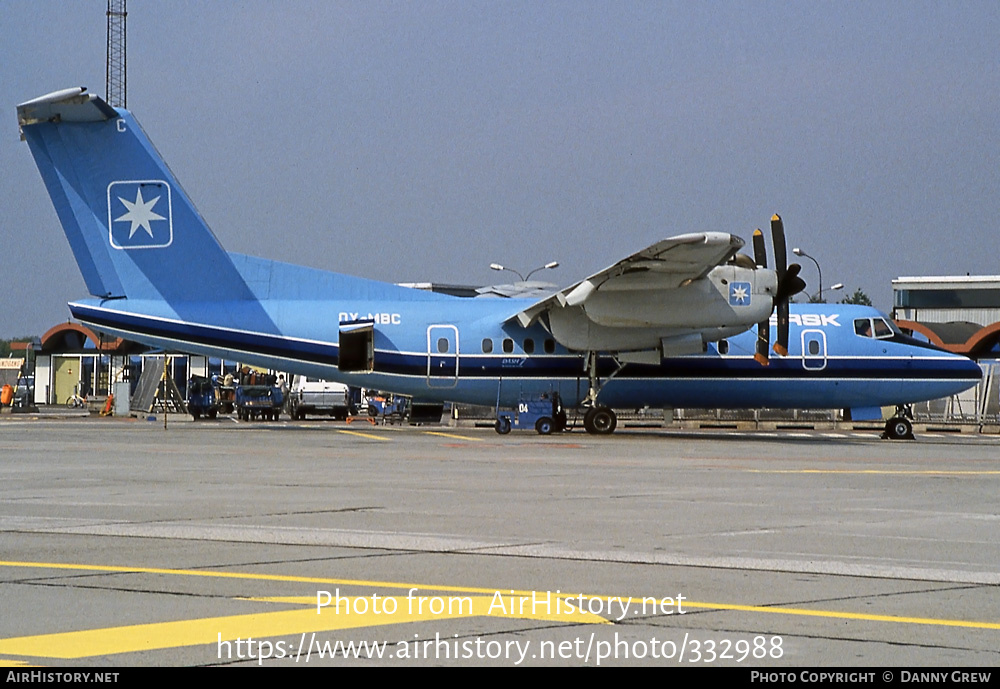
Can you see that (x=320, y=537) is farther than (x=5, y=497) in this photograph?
No

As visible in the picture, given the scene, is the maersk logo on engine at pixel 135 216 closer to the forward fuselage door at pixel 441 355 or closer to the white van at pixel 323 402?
the forward fuselage door at pixel 441 355

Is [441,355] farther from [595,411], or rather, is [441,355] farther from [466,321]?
[595,411]

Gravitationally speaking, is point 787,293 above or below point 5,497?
above

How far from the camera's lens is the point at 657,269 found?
26891mm

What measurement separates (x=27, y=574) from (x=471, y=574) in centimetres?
304

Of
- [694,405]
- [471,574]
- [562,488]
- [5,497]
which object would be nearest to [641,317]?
[694,405]

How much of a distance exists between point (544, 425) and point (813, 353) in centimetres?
765

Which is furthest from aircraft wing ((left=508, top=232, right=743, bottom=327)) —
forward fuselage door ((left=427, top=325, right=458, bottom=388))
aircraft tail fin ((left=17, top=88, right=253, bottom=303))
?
aircraft tail fin ((left=17, top=88, right=253, bottom=303))

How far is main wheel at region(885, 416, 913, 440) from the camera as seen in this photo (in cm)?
3038

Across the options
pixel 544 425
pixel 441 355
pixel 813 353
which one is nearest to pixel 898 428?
pixel 813 353

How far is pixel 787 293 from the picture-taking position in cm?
2889

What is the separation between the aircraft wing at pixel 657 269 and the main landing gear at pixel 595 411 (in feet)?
6.99

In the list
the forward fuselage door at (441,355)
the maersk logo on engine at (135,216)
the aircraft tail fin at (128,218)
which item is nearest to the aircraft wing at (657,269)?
the forward fuselage door at (441,355)

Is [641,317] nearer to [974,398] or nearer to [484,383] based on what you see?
[484,383]
